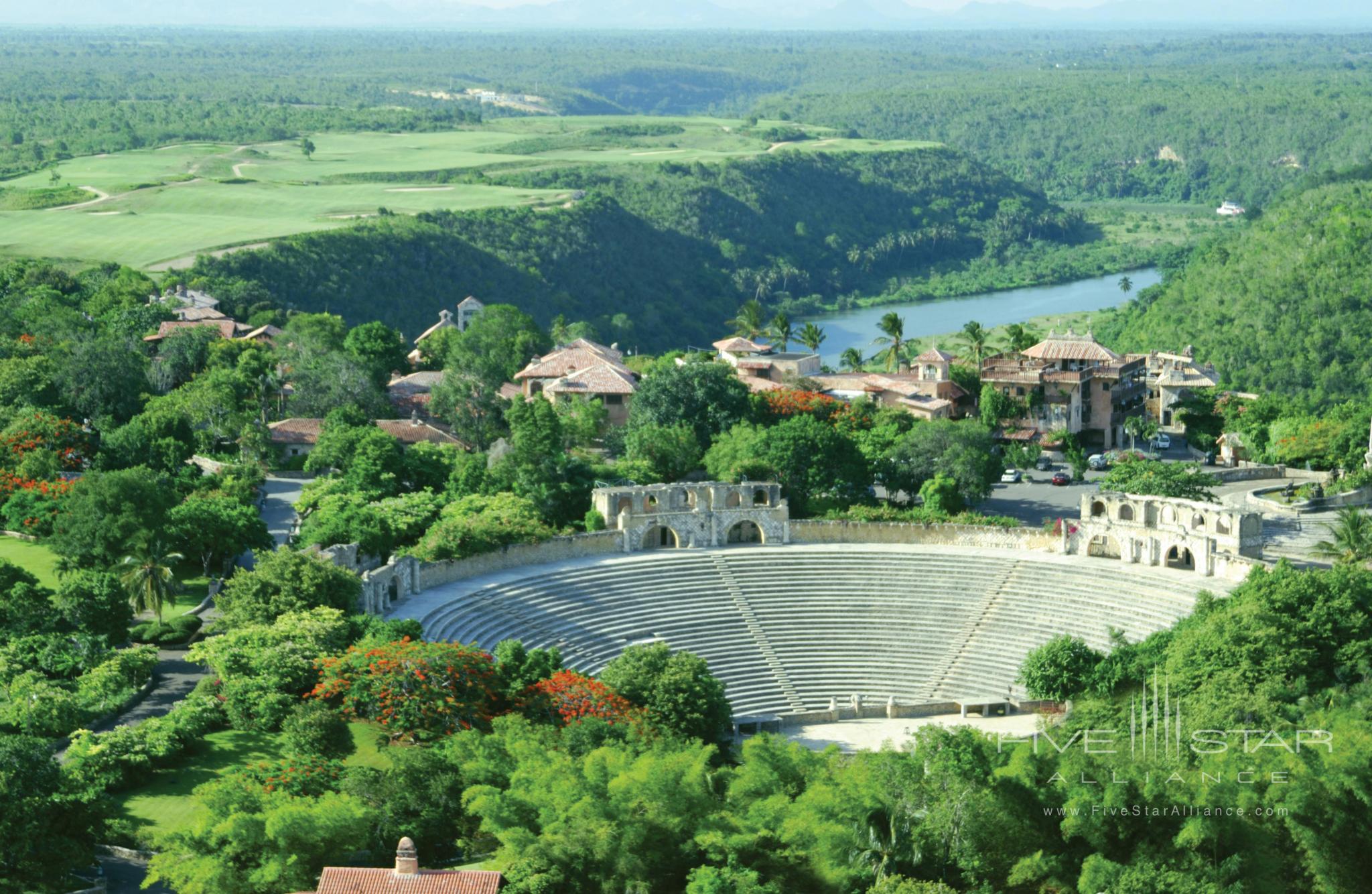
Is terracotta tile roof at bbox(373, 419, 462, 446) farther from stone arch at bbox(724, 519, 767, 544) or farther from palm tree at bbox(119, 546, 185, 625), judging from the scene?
palm tree at bbox(119, 546, 185, 625)

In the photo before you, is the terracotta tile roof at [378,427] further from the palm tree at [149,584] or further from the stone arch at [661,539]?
the palm tree at [149,584]

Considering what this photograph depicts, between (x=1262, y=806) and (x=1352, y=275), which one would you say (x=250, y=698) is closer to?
(x=1262, y=806)

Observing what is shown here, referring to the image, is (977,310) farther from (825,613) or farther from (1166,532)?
(825,613)

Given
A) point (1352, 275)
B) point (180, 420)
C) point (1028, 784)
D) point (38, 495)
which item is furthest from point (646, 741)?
point (1352, 275)

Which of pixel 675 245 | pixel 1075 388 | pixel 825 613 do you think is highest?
pixel 825 613

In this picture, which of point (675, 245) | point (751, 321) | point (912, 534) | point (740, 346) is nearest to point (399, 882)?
point (912, 534)

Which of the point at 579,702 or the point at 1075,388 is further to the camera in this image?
the point at 1075,388

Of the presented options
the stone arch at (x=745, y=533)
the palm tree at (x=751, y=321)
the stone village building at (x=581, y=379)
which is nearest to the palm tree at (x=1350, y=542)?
the stone arch at (x=745, y=533)
